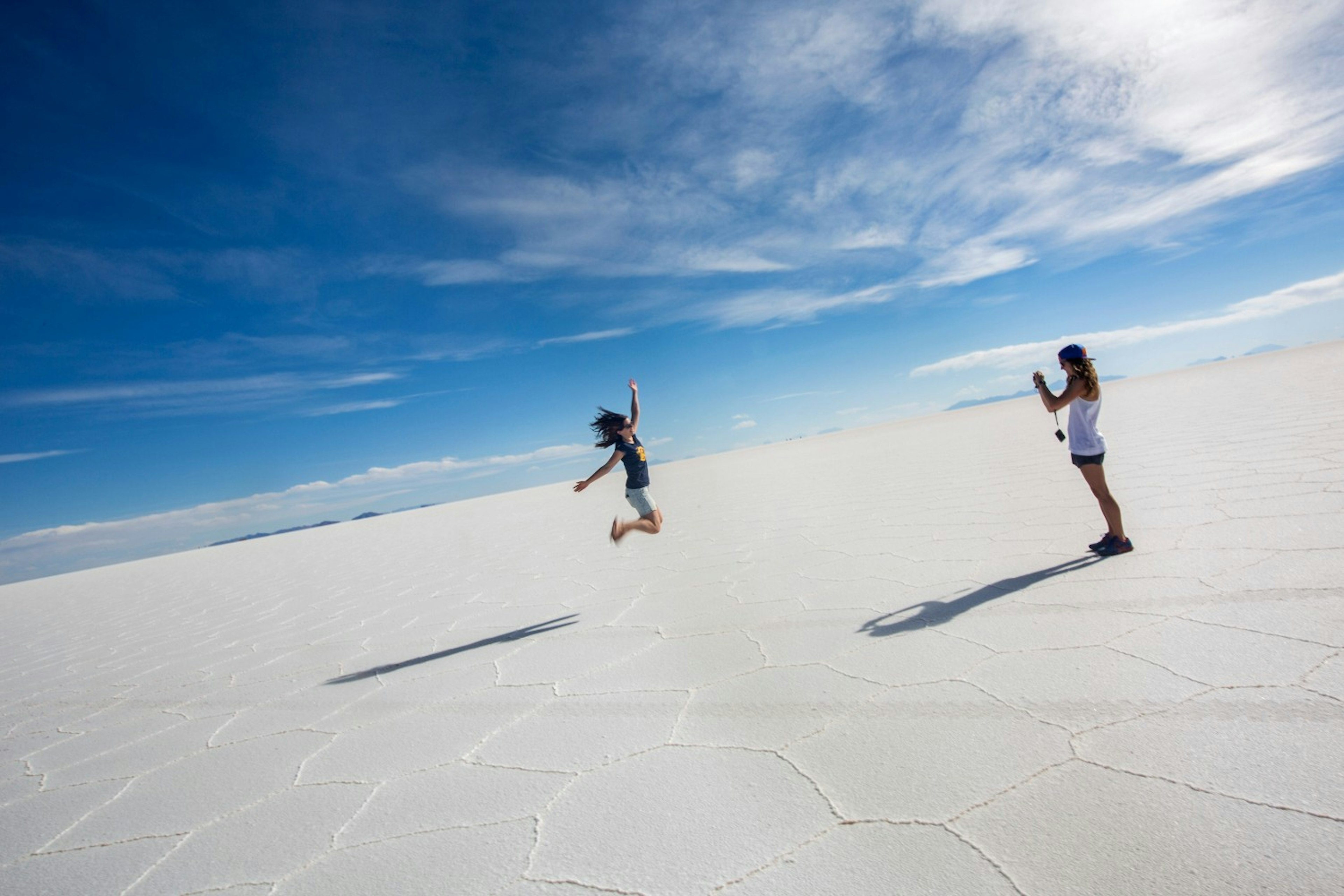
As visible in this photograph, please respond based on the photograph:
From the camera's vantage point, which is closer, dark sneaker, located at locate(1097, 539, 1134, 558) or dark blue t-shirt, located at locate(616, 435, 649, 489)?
dark sneaker, located at locate(1097, 539, 1134, 558)

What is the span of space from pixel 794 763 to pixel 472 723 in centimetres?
125

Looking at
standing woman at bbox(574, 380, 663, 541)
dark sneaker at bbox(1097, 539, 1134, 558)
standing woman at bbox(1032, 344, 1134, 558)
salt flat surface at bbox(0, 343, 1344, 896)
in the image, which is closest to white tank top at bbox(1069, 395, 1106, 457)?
standing woman at bbox(1032, 344, 1134, 558)

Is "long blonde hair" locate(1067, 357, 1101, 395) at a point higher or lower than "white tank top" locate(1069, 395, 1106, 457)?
higher

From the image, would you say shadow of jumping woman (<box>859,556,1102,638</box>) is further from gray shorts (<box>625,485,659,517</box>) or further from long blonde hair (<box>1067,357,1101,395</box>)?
gray shorts (<box>625,485,659,517</box>)

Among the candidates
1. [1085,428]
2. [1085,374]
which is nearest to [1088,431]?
[1085,428]

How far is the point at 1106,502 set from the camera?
3.03m

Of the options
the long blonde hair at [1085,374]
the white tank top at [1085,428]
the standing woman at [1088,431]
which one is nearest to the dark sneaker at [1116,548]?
the standing woman at [1088,431]

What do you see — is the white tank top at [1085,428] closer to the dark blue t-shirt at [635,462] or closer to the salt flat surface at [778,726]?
the salt flat surface at [778,726]

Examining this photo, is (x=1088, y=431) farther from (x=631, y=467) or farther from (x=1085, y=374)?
(x=631, y=467)

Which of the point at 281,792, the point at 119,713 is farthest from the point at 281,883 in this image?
the point at 119,713

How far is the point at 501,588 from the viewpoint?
4.98 meters

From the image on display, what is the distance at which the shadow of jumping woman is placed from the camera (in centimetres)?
256

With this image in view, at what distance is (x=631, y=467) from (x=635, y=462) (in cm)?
4

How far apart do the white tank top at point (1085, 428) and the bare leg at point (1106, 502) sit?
92 millimetres
